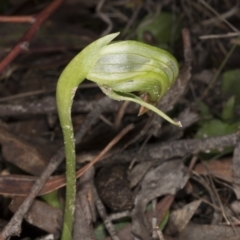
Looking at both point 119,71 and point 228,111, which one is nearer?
point 119,71

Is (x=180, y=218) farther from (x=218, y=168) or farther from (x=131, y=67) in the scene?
(x=131, y=67)

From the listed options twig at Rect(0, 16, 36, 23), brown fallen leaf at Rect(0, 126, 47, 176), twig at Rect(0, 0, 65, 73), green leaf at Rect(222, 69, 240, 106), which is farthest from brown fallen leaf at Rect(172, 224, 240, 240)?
twig at Rect(0, 16, 36, 23)

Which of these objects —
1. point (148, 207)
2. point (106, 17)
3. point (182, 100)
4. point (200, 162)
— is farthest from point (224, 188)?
point (106, 17)

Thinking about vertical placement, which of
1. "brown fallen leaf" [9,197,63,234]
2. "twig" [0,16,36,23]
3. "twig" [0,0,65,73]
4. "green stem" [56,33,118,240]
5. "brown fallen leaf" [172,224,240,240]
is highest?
"green stem" [56,33,118,240]

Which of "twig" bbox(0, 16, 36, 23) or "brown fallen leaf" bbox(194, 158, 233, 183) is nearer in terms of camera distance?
Answer: "brown fallen leaf" bbox(194, 158, 233, 183)

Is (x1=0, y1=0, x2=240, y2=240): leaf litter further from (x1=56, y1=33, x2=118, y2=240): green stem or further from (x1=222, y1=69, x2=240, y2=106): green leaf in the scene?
(x1=56, y1=33, x2=118, y2=240): green stem

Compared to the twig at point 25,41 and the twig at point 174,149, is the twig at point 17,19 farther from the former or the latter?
the twig at point 174,149

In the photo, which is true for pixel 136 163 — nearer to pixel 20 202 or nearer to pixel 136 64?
pixel 20 202

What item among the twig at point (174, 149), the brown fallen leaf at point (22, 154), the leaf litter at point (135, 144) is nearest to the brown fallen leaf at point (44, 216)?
the leaf litter at point (135, 144)

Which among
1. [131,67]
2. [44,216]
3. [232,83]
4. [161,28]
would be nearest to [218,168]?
[232,83]
